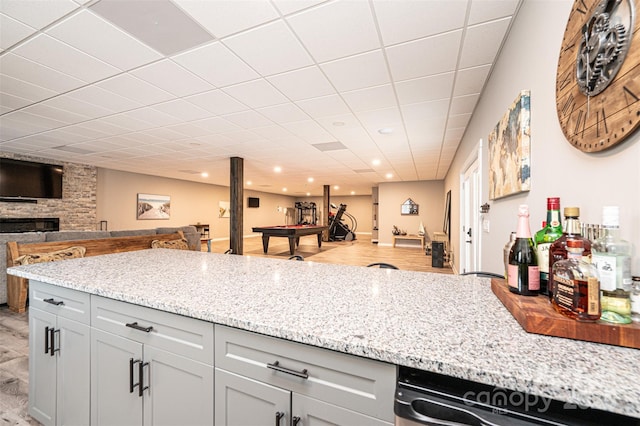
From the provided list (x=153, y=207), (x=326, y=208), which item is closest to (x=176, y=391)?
(x=153, y=207)

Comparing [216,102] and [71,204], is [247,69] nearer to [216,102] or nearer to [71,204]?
[216,102]

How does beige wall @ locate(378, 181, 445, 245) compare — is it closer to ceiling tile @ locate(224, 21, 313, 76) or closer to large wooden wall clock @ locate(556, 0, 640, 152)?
ceiling tile @ locate(224, 21, 313, 76)

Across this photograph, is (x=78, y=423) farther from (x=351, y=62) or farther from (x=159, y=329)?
(x=351, y=62)

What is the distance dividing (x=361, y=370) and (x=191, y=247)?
20.7 ft

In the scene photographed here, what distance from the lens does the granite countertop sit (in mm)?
590

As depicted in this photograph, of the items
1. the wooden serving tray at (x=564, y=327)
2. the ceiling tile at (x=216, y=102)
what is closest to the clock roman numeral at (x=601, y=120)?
the wooden serving tray at (x=564, y=327)

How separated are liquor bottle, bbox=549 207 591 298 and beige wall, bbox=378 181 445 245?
9.66 meters

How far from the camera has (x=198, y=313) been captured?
3.23 feet

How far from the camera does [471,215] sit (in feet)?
12.3

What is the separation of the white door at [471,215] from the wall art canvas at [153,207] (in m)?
9.52

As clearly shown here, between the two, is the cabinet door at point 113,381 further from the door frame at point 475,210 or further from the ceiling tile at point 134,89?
the door frame at point 475,210

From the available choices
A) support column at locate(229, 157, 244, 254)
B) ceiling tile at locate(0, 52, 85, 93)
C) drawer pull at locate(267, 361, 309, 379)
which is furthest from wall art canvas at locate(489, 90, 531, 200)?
support column at locate(229, 157, 244, 254)

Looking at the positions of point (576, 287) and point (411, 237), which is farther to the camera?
point (411, 237)

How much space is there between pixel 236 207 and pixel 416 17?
510cm
